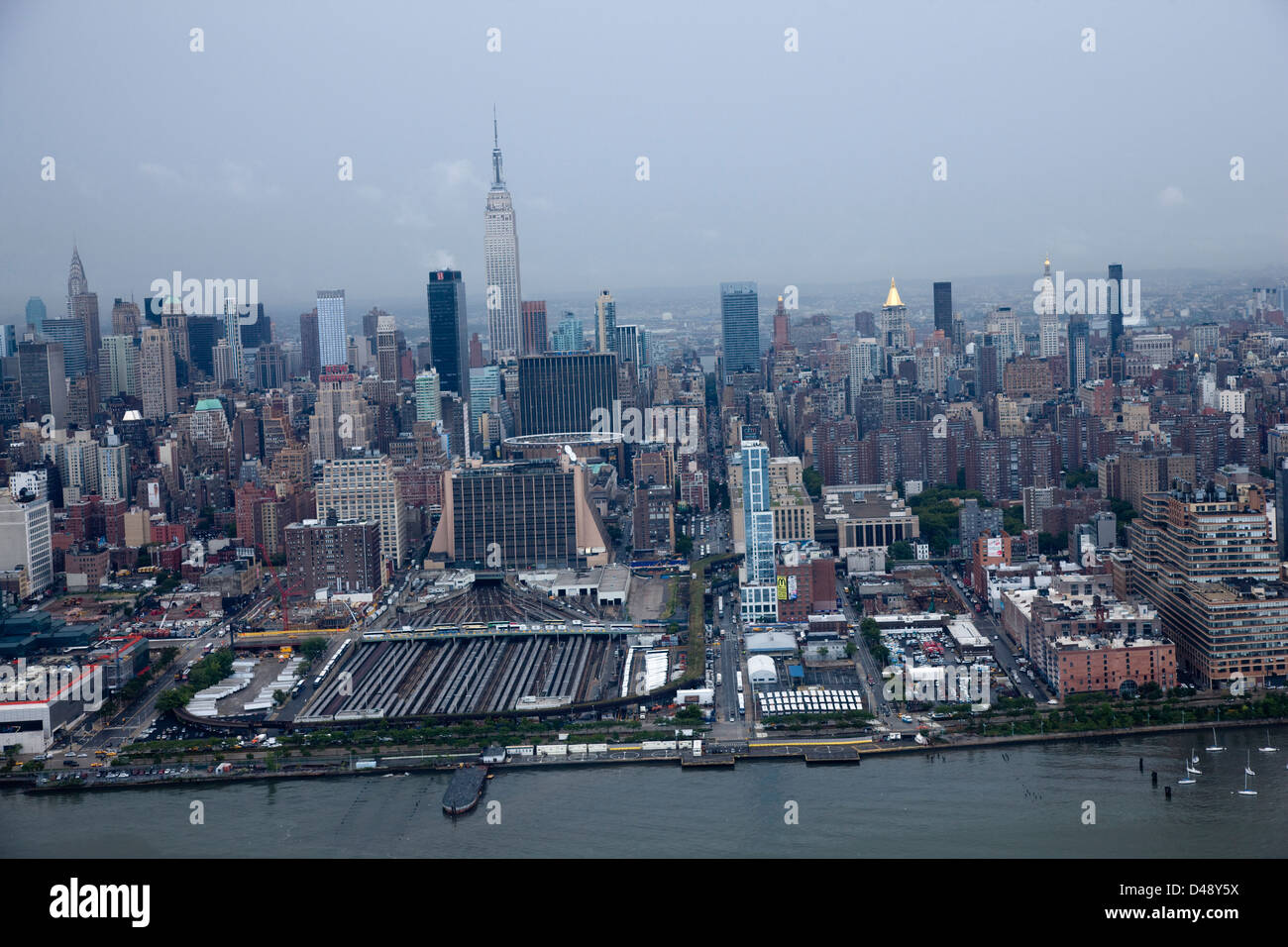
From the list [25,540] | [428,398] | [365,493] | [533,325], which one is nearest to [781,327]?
[533,325]

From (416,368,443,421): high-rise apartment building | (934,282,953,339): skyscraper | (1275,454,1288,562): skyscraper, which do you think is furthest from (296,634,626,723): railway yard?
(934,282,953,339): skyscraper

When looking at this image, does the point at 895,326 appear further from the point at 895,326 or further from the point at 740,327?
the point at 740,327

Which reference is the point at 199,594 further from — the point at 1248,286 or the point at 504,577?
the point at 1248,286

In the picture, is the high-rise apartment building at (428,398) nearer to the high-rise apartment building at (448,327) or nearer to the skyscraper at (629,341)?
the high-rise apartment building at (448,327)

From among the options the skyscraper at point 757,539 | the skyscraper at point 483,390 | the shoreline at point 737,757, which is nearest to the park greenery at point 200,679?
the shoreline at point 737,757

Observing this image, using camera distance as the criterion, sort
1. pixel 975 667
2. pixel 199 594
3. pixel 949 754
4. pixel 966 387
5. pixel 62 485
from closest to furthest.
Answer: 1. pixel 949 754
2. pixel 975 667
3. pixel 199 594
4. pixel 62 485
5. pixel 966 387
